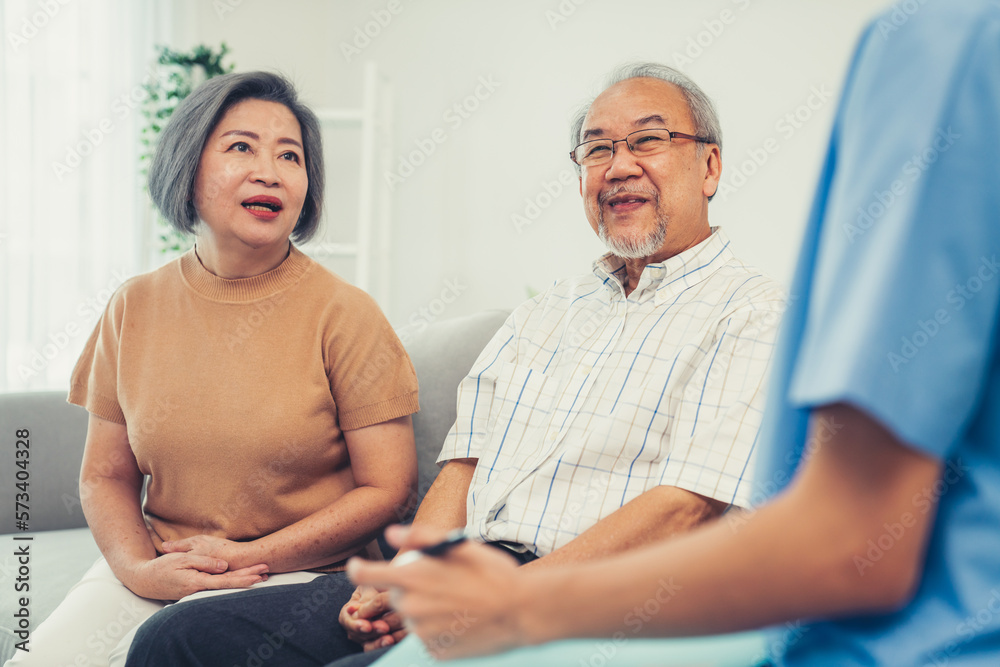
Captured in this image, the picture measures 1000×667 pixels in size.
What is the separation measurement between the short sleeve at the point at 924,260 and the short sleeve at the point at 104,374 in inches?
53.2

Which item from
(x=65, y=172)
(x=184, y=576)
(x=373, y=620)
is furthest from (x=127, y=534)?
(x=65, y=172)

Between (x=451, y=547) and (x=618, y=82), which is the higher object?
(x=618, y=82)

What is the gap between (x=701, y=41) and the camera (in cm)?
314

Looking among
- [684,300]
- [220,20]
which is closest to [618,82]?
[684,300]

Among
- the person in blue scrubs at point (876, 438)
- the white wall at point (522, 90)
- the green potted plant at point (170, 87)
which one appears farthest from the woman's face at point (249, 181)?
the white wall at point (522, 90)

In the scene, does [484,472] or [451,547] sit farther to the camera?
[484,472]

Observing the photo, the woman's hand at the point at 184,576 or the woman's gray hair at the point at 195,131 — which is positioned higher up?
the woman's gray hair at the point at 195,131

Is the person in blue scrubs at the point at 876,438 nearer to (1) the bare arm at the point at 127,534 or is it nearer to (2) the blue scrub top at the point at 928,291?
(2) the blue scrub top at the point at 928,291

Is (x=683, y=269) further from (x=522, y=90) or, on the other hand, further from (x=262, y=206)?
(x=522, y=90)

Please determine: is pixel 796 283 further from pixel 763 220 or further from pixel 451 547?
pixel 763 220

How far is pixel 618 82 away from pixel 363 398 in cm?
77

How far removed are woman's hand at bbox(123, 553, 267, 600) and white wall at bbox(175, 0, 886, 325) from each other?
235 centimetres

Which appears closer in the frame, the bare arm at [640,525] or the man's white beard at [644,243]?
the bare arm at [640,525]

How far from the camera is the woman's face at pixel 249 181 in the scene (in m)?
1.41
